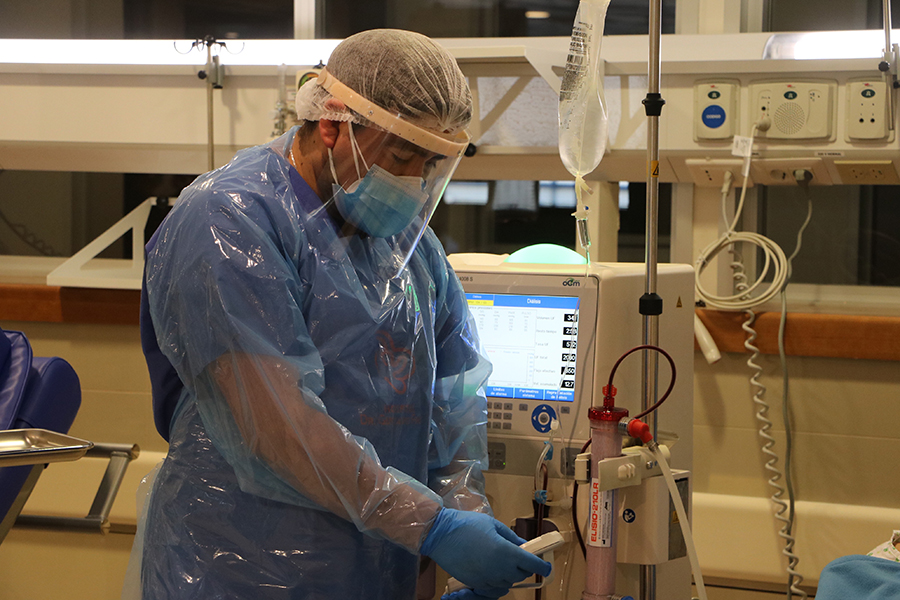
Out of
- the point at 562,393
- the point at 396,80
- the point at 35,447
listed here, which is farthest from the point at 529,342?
the point at 35,447

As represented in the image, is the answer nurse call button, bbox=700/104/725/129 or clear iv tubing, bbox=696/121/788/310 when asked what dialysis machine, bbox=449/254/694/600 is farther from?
nurse call button, bbox=700/104/725/129

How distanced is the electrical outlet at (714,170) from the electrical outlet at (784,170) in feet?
0.12

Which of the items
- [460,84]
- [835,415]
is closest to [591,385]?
[460,84]

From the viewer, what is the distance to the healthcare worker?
1.00 m

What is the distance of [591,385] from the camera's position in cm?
136

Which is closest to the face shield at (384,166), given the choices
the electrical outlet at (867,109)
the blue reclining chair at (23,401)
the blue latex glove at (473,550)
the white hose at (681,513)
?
the blue latex glove at (473,550)

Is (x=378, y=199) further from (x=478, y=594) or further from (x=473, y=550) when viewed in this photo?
(x=478, y=594)

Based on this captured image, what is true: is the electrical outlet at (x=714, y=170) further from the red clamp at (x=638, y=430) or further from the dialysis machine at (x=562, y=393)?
the red clamp at (x=638, y=430)

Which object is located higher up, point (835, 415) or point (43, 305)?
point (43, 305)

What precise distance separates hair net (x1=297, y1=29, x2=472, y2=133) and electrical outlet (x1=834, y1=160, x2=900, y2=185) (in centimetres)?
146

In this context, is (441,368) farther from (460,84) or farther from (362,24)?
(362,24)

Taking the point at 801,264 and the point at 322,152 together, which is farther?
the point at 801,264

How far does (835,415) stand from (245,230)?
1.80m

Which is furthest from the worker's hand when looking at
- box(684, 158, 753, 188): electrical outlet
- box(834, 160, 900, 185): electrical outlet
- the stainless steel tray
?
box(834, 160, 900, 185): electrical outlet
